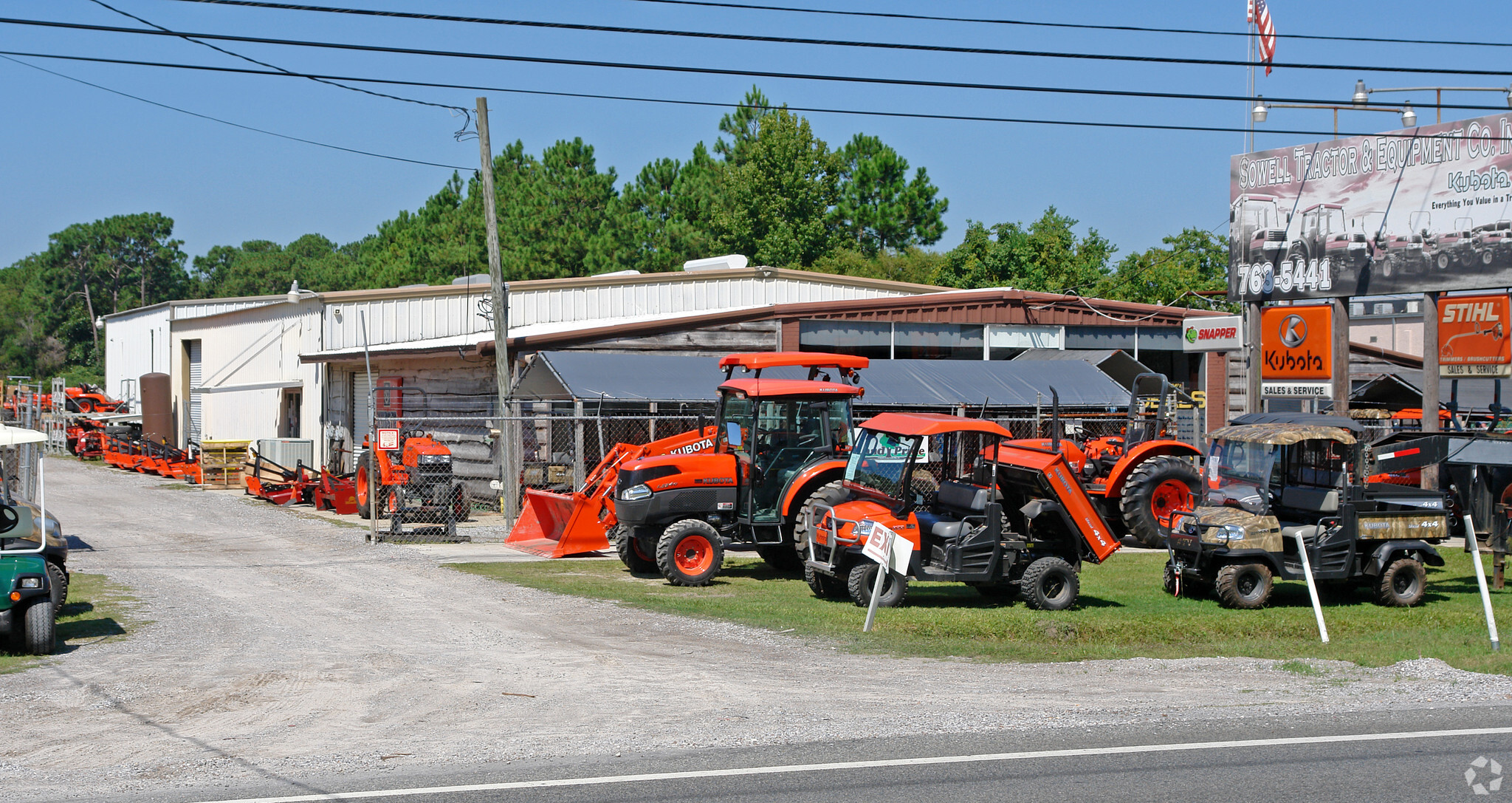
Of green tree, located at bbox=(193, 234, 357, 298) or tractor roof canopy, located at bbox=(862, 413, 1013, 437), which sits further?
green tree, located at bbox=(193, 234, 357, 298)

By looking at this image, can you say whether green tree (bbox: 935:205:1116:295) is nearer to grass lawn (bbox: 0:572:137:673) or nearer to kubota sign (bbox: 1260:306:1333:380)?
kubota sign (bbox: 1260:306:1333:380)

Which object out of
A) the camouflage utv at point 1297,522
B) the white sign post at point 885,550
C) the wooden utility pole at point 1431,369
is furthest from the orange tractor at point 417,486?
the wooden utility pole at point 1431,369

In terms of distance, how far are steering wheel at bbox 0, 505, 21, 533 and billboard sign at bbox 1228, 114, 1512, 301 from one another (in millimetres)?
19602

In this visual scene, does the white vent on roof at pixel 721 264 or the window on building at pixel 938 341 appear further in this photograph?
the white vent on roof at pixel 721 264

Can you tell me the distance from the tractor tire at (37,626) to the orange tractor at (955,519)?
710cm

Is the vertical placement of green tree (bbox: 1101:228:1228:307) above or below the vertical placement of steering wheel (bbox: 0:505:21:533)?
above

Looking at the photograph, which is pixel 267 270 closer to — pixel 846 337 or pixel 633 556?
pixel 846 337

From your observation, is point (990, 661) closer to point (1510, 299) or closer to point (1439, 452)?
point (1439, 452)

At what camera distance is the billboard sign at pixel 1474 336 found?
19875mm

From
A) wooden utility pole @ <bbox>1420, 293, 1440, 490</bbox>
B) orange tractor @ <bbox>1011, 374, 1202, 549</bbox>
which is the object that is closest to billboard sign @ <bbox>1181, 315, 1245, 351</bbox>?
wooden utility pole @ <bbox>1420, 293, 1440, 490</bbox>

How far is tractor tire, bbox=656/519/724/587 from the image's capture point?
49.0 feet

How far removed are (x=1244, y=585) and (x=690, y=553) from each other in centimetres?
615

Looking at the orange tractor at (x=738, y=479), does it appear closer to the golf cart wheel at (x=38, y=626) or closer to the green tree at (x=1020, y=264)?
the golf cart wheel at (x=38, y=626)

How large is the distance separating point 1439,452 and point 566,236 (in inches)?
2108
